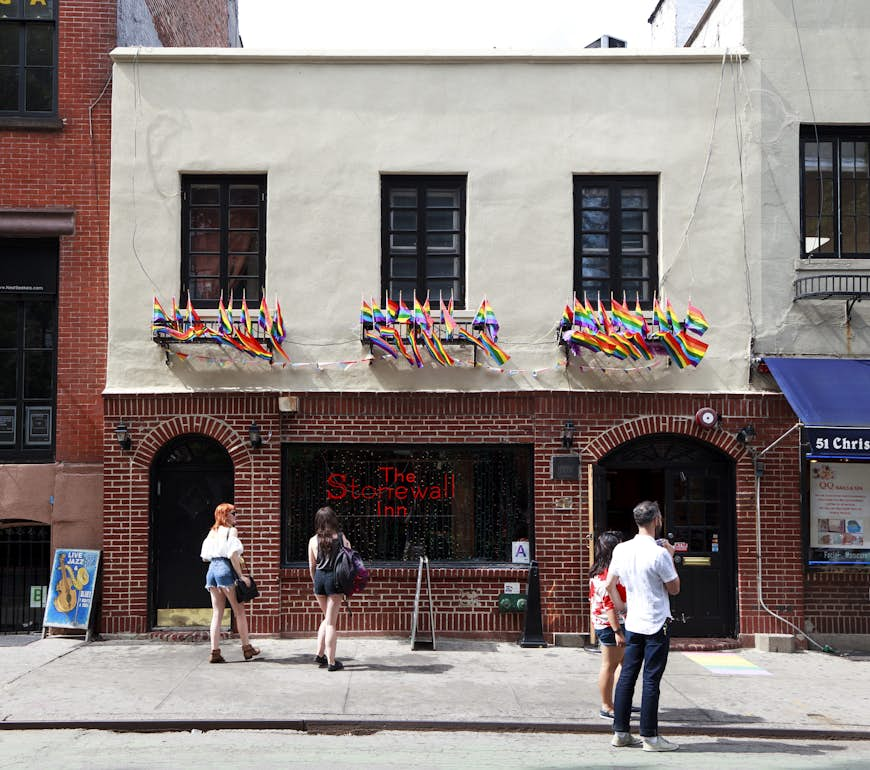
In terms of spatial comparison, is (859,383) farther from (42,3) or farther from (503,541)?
(42,3)

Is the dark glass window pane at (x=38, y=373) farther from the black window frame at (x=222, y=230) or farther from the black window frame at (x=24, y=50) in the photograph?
the black window frame at (x=24, y=50)

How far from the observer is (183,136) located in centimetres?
1331

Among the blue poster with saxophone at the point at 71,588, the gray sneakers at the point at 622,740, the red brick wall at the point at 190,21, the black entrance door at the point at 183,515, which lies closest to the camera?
the gray sneakers at the point at 622,740

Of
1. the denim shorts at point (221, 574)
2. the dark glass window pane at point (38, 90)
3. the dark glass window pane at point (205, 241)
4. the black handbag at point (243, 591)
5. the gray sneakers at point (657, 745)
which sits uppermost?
the dark glass window pane at point (38, 90)

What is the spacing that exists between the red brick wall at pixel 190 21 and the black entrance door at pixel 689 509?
Answer: 940 centimetres

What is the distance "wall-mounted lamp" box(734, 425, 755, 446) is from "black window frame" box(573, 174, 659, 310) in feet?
6.19

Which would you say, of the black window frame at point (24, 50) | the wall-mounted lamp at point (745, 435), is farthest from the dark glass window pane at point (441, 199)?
the black window frame at point (24, 50)

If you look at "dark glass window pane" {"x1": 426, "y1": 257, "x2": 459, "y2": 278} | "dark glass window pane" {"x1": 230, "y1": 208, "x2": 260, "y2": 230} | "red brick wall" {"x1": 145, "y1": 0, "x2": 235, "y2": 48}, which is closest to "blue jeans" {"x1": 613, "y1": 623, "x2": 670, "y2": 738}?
"dark glass window pane" {"x1": 426, "y1": 257, "x2": 459, "y2": 278}

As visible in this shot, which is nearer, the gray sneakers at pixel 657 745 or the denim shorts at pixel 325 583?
the gray sneakers at pixel 657 745

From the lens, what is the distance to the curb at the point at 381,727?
8930 millimetres

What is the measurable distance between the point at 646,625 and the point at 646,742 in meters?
0.91

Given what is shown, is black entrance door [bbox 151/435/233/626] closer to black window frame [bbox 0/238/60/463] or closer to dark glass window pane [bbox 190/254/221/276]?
black window frame [bbox 0/238/60/463]

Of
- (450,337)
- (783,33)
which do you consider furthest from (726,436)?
(783,33)

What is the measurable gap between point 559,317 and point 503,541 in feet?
9.38
